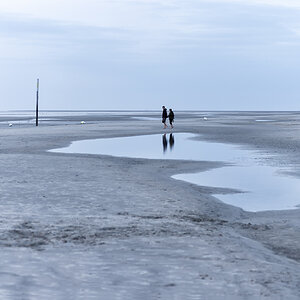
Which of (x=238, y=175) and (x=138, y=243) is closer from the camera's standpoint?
(x=138, y=243)

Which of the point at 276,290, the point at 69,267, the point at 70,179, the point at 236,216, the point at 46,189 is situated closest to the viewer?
the point at 276,290

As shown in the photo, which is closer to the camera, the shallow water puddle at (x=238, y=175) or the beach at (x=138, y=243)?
the beach at (x=138, y=243)

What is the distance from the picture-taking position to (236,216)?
1215cm

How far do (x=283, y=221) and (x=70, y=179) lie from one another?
7499 mm

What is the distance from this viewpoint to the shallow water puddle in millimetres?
14088

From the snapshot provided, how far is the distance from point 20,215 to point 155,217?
Result: 8.53 ft

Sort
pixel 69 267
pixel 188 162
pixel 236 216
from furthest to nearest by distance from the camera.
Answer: pixel 188 162, pixel 236 216, pixel 69 267

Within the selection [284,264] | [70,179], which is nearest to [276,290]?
[284,264]

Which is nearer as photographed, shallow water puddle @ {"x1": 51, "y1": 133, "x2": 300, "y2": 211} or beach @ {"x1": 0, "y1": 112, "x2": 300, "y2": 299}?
beach @ {"x1": 0, "y1": 112, "x2": 300, "y2": 299}

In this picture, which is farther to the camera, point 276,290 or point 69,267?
point 69,267

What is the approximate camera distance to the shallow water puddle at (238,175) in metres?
14.1

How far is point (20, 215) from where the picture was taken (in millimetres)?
11359

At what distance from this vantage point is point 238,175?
62.0ft

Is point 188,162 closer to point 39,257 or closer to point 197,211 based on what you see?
point 197,211
